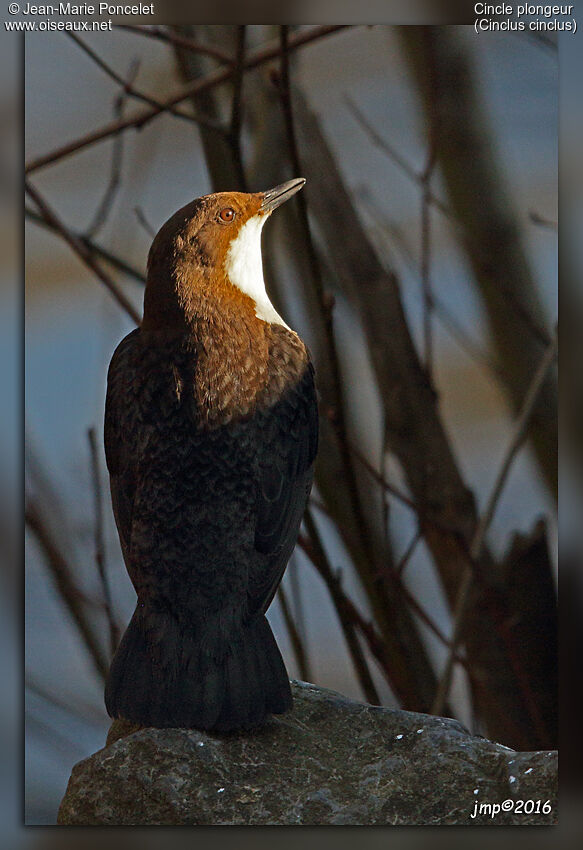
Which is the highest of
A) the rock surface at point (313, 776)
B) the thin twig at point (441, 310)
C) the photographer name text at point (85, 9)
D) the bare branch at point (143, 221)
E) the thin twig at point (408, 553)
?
the photographer name text at point (85, 9)

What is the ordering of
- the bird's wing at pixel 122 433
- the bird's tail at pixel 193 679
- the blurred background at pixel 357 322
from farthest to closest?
the blurred background at pixel 357 322 < the bird's wing at pixel 122 433 < the bird's tail at pixel 193 679

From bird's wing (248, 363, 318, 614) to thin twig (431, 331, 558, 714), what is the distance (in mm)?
381

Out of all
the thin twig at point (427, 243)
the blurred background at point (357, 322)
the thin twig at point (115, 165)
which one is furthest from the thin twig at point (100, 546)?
the thin twig at point (427, 243)

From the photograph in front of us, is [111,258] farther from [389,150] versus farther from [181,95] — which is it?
[389,150]

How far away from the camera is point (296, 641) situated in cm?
205

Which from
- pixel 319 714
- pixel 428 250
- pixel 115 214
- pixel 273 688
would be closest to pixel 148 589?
pixel 273 688

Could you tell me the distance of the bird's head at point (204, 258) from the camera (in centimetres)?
191

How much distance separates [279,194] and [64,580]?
2.70 feet

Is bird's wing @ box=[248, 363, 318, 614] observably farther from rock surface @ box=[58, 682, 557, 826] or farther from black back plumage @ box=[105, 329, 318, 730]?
rock surface @ box=[58, 682, 557, 826]

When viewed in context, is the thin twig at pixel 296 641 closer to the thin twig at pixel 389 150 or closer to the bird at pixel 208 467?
the bird at pixel 208 467

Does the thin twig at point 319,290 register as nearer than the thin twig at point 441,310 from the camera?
Yes

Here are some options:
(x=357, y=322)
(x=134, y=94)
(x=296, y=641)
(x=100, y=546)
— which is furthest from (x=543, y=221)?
(x=100, y=546)

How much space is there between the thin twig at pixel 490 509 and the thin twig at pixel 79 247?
74cm

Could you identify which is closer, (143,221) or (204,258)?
(204,258)
